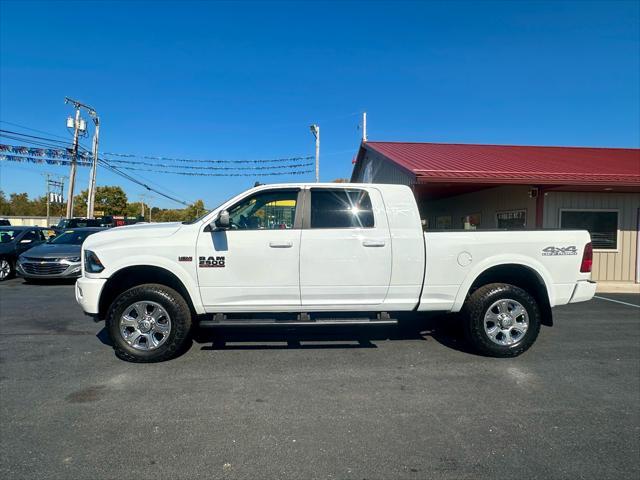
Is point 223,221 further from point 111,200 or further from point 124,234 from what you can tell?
point 111,200

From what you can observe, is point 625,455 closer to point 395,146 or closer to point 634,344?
point 634,344

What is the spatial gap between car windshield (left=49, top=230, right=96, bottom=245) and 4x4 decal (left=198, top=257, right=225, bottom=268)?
9083mm

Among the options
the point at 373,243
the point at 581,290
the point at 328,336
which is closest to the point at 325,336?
the point at 328,336

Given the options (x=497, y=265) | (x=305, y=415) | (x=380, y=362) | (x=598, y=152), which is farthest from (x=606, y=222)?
(x=305, y=415)

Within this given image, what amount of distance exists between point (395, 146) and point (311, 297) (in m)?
13.0

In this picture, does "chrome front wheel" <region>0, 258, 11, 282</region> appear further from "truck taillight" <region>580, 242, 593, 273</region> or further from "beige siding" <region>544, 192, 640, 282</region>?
"beige siding" <region>544, 192, 640, 282</region>

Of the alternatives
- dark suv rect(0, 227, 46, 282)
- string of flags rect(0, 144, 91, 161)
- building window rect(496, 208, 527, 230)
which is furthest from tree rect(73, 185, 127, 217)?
building window rect(496, 208, 527, 230)

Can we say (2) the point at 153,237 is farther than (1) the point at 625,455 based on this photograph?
Yes

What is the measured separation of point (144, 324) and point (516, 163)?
11464 millimetres

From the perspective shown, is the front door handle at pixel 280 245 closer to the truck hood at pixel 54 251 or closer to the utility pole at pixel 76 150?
the truck hood at pixel 54 251

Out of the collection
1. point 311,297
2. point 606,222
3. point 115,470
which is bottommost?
point 115,470

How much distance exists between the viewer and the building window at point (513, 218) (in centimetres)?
1209

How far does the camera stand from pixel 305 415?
11.3 feet

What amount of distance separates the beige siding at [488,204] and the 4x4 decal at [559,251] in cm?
697
